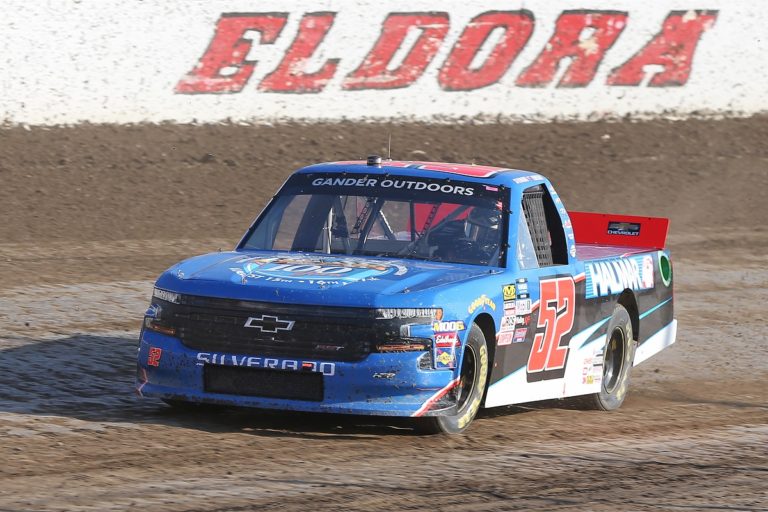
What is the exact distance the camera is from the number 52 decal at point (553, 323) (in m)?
7.59

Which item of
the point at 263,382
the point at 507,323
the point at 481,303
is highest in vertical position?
the point at 481,303

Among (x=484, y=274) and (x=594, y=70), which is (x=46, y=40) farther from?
(x=484, y=274)

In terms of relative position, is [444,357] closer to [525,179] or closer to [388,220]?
[388,220]

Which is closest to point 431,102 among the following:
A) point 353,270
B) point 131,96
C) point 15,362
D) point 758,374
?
point 131,96

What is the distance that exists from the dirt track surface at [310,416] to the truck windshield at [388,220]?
935 mm

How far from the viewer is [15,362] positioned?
28.4 ft

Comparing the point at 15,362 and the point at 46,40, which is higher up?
the point at 46,40

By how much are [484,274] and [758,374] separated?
12.1ft

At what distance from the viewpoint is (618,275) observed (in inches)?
343

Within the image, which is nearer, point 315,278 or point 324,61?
point 315,278

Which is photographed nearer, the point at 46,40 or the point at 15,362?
the point at 15,362

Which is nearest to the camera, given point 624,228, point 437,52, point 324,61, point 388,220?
point 388,220

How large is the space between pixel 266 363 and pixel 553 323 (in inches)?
73.0

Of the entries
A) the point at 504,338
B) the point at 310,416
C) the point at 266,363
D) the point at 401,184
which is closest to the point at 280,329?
the point at 266,363
